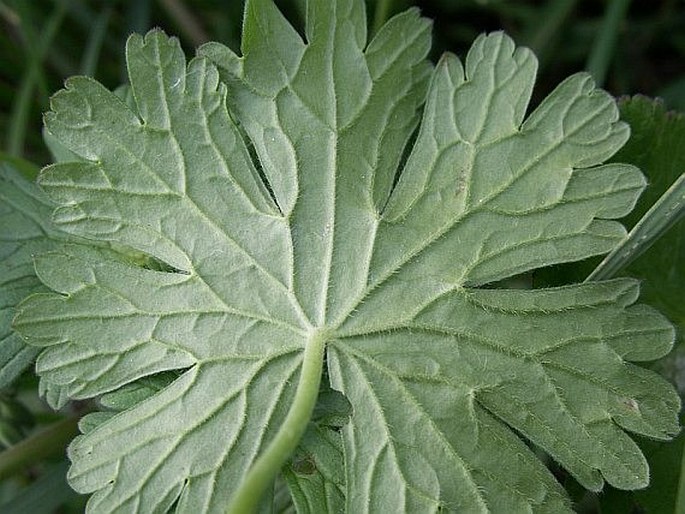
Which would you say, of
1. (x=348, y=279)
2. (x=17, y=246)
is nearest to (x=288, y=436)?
(x=348, y=279)

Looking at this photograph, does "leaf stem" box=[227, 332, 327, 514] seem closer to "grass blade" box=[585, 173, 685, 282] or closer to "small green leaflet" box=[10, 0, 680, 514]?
"small green leaflet" box=[10, 0, 680, 514]

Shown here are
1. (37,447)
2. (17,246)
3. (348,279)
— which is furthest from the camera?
(37,447)

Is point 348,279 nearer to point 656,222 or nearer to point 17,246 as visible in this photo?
point 656,222

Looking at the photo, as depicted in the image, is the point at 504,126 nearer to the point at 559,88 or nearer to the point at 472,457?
the point at 559,88

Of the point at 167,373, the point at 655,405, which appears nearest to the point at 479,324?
the point at 655,405

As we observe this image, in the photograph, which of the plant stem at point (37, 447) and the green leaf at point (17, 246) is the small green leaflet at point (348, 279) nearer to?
the green leaf at point (17, 246)

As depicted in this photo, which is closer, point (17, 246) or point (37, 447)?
point (17, 246)
